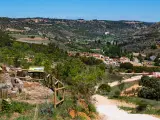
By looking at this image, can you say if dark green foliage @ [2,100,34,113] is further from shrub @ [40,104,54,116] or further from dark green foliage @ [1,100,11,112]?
shrub @ [40,104,54,116]

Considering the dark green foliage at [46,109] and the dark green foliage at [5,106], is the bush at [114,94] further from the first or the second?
the dark green foliage at [5,106]

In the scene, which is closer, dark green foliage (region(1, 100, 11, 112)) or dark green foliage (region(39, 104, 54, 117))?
dark green foliage (region(1, 100, 11, 112))

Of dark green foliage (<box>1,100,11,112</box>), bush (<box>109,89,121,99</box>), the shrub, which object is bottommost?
bush (<box>109,89,121,99</box>)

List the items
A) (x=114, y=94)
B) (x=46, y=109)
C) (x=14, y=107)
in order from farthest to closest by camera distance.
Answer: (x=114, y=94), (x=46, y=109), (x=14, y=107)

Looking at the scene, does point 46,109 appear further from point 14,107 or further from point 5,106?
point 5,106

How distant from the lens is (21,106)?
16359 millimetres

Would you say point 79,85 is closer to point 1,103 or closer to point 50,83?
point 50,83

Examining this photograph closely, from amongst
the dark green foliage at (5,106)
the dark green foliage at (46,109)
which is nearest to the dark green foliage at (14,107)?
the dark green foliage at (5,106)

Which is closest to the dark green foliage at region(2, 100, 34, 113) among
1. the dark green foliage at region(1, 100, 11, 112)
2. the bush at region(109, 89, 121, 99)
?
the dark green foliage at region(1, 100, 11, 112)

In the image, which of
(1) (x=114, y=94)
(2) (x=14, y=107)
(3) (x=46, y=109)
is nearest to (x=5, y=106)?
(2) (x=14, y=107)

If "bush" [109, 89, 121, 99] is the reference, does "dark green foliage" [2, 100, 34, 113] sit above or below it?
above

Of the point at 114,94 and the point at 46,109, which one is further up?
the point at 46,109

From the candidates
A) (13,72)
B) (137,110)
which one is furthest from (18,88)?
(137,110)

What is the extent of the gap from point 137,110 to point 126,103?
5.71 meters
